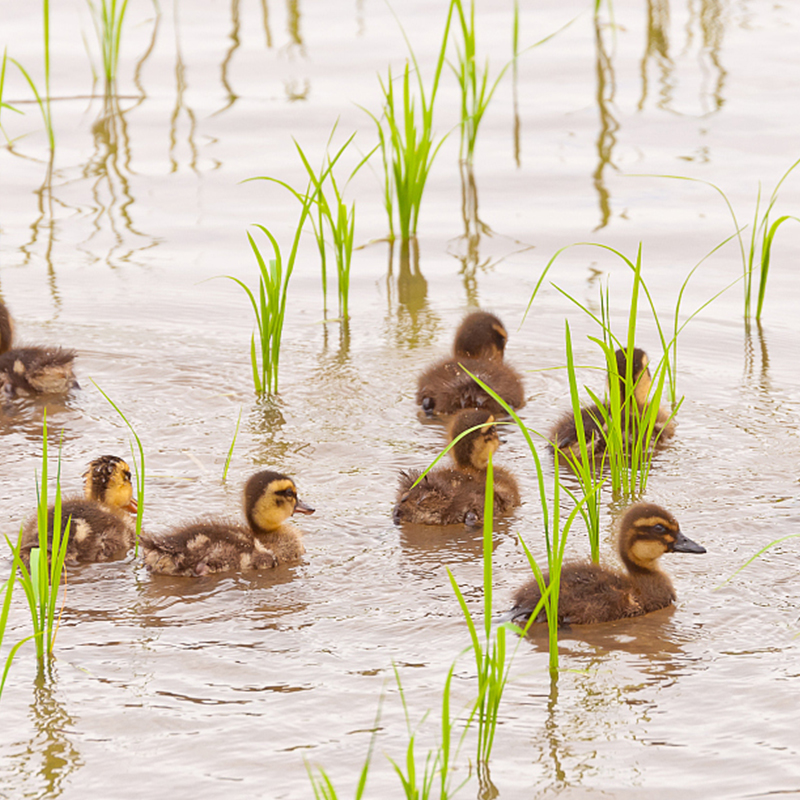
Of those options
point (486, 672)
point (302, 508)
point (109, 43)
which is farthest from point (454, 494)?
point (109, 43)

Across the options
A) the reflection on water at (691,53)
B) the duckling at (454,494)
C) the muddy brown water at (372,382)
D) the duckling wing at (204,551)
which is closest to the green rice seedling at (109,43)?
the muddy brown water at (372,382)

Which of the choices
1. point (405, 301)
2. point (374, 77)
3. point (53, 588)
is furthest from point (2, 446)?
point (374, 77)

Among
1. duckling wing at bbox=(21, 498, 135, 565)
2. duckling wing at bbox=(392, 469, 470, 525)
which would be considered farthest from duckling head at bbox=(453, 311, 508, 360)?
duckling wing at bbox=(21, 498, 135, 565)

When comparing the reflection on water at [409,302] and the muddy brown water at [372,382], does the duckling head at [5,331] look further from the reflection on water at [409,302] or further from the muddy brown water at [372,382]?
the reflection on water at [409,302]

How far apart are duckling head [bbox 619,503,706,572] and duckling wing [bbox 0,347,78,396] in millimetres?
3014

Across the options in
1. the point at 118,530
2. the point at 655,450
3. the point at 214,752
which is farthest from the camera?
the point at 655,450

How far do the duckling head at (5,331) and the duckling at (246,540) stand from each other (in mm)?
2389

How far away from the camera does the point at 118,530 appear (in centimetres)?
496

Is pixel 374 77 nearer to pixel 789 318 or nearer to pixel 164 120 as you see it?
pixel 164 120

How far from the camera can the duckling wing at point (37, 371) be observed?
6.44 metres

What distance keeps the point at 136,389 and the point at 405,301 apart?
6.18 feet

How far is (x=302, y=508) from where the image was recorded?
5.09 m

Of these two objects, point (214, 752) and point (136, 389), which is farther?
point (136, 389)

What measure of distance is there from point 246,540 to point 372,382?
200 cm
